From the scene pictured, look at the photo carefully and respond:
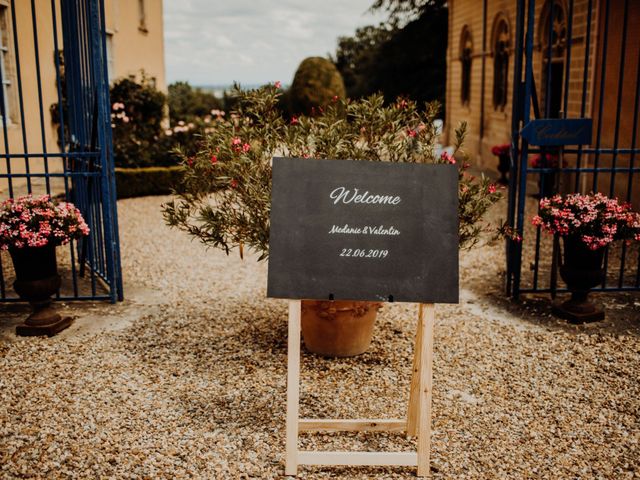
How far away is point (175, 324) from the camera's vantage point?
522cm

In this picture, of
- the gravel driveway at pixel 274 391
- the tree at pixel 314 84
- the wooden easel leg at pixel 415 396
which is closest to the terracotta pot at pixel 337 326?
the gravel driveway at pixel 274 391

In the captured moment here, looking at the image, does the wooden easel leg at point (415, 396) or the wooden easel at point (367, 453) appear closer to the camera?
the wooden easel at point (367, 453)

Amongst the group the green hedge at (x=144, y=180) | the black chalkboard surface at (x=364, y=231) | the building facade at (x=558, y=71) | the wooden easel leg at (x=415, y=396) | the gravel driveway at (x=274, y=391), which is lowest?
the gravel driveway at (x=274, y=391)

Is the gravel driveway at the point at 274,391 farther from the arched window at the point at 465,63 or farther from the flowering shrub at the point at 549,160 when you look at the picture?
the arched window at the point at 465,63

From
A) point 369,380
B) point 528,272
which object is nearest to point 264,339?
point 369,380

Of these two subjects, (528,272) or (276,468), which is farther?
(528,272)

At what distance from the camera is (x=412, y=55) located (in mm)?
25609

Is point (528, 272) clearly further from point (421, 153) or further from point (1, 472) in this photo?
point (1, 472)

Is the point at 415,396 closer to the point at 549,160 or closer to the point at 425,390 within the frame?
the point at 425,390

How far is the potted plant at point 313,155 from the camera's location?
4.14 metres

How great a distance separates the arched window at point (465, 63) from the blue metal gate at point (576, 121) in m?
4.96

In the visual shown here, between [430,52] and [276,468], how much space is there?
23.9 meters

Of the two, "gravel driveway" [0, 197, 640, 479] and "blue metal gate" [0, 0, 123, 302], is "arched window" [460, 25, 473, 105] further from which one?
"blue metal gate" [0, 0, 123, 302]

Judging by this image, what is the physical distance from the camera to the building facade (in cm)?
580
